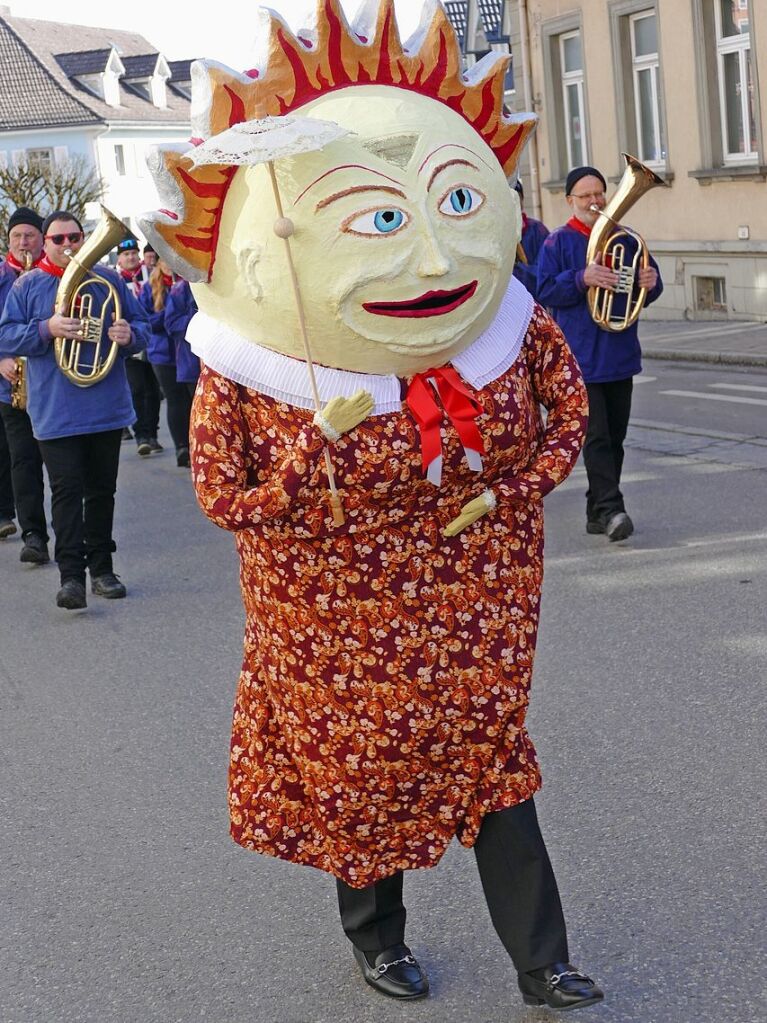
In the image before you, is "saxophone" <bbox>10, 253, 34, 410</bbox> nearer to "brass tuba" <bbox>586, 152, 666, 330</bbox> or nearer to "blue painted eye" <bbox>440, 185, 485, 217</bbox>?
"brass tuba" <bbox>586, 152, 666, 330</bbox>

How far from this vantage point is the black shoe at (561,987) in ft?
11.2

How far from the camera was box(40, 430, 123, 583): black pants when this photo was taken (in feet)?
26.3

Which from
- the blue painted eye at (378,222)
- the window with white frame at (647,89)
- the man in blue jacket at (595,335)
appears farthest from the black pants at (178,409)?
the window with white frame at (647,89)

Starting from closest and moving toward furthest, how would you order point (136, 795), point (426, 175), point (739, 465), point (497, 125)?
point (426, 175)
point (497, 125)
point (136, 795)
point (739, 465)

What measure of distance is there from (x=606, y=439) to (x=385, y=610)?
497cm

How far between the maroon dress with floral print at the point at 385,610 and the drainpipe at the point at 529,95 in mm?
21512

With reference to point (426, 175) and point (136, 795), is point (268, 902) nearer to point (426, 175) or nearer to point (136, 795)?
point (136, 795)

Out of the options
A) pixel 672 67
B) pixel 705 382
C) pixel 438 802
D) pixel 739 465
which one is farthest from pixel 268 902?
pixel 672 67

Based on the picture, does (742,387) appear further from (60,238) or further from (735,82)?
(60,238)

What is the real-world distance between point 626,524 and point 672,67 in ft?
45.5

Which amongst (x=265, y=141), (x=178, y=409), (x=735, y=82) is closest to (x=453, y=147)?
(x=265, y=141)

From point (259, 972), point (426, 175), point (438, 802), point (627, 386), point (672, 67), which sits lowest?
point (259, 972)

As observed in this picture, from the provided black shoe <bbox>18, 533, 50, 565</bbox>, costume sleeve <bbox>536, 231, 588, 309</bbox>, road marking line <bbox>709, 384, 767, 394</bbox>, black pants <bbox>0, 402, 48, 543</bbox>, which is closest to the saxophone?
black pants <bbox>0, 402, 48, 543</bbox>

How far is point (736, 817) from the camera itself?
4.48 metres
